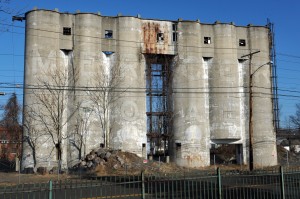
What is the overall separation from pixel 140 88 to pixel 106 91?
4.29 metres

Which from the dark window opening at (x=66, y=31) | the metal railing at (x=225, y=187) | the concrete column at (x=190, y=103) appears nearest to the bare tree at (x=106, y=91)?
the dark window opening at (x=66, y=31)

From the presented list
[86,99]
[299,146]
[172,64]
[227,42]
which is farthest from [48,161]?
[299,146]

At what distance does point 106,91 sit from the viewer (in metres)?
43.0

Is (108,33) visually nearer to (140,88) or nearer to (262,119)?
(140,88)

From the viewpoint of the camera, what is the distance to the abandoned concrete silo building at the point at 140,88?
1625 inches

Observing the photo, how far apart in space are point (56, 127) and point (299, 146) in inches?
3109

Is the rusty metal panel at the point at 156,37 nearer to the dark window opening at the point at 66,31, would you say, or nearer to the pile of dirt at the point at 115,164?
the dark window opening at the point at 66,31

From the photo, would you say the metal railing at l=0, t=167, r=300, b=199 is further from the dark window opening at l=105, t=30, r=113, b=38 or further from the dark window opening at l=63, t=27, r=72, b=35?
the dark window opening at l=105, t=30, r=113, b=38

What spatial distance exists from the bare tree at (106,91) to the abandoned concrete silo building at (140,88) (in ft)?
0.39

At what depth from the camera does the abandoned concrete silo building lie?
4128cm

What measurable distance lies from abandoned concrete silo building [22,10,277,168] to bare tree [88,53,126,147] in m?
0.12

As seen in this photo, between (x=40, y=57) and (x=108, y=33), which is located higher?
(x=108, y=33)

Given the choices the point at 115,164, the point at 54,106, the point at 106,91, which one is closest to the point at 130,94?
the point at 106,91

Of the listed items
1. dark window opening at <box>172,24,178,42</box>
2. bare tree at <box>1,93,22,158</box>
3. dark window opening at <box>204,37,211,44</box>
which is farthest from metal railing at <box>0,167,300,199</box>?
bare tree at <box>1,93,22,158</box>
